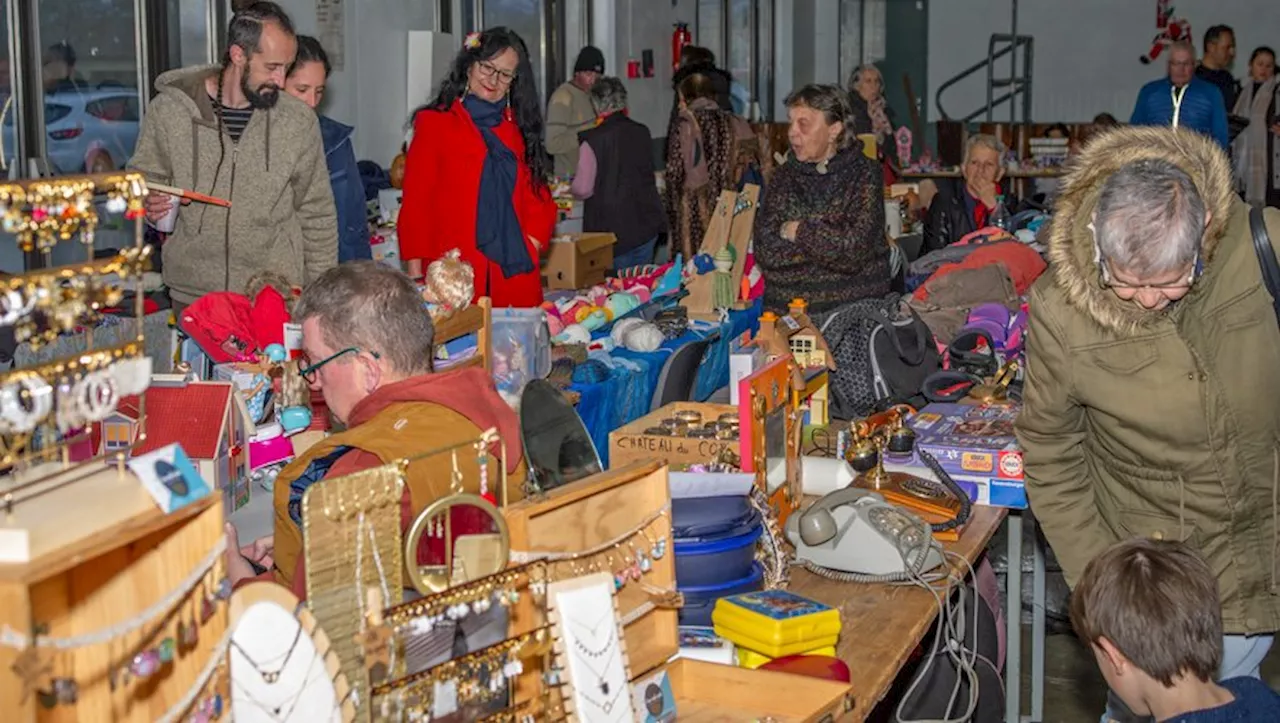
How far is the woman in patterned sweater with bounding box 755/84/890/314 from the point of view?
195 inches

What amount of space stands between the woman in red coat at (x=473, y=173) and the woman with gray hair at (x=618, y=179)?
2.91 meters

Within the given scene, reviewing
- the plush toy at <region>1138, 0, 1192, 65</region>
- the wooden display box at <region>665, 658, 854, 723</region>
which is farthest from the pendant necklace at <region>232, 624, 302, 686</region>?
the plush toy at <region>1138, 0, 1192, 65</region>

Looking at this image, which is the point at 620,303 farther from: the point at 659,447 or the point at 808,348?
the point at 659,447

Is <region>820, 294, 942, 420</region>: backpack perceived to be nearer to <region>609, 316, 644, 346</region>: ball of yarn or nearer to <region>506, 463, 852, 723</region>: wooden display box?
<region>609, 316, 644, 346</region>: ball of yarn

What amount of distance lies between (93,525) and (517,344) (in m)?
2.72

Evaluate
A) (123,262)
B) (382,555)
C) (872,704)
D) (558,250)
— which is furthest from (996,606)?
(558,250)

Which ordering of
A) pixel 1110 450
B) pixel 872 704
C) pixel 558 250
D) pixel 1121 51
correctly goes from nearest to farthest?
pixel 872 704
pixel 1110 450
pixel 558 250
pixel 1121 51

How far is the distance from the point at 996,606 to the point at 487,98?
247 cm

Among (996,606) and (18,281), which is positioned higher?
(18,281)

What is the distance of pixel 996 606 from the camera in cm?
368

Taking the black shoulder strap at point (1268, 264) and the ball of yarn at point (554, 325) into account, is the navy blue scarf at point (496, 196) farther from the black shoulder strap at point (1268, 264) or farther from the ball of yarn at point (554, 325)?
the black shoulder strap at point (1268, 264)

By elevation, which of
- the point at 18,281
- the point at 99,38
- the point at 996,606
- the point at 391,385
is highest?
the point at 99,38

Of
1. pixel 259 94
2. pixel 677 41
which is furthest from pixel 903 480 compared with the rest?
pixel 677 41

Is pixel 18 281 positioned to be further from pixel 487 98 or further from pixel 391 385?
pixel 487 98
